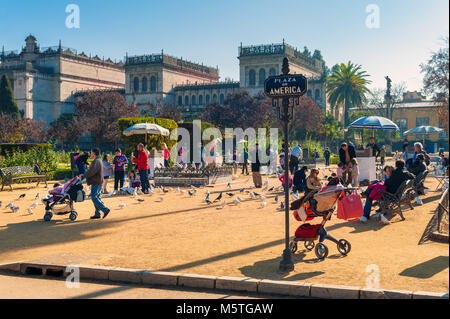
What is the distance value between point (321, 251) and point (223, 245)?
184 cm

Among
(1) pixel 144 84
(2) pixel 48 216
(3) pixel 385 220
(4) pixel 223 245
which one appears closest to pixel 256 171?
(3) pixel 385 220

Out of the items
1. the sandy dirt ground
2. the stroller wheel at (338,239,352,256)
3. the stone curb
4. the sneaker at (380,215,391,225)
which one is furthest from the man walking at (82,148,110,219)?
the sneaker at (380,215,391,225)

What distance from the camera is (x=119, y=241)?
870 cm

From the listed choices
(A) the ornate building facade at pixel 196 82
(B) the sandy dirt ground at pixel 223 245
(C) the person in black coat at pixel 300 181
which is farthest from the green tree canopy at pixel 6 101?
(C) the person in black coat at pixel 300 181

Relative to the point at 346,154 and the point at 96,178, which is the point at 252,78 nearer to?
the point at 346,154

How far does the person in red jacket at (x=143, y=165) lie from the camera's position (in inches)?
626

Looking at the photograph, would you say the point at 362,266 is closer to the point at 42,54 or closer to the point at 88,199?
the point at 88,199

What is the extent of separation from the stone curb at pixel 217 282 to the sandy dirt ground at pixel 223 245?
0.28 m

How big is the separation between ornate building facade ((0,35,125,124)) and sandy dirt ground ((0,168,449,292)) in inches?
3016

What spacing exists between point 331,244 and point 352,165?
8071 mm

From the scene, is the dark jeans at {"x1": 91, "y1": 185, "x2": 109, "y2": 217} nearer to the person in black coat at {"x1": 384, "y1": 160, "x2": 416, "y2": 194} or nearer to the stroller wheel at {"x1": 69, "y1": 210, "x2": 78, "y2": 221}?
the stroller wheel at {"x1": 69, "y1": 210, "x2": 78, "y2": 221}

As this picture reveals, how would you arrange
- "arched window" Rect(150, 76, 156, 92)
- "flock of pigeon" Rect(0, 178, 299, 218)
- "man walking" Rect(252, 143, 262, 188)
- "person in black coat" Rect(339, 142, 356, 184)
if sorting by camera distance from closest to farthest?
1. "flock of pigeon" Rect(0, 178, 299, 218)
2. "person in black coat" Rect(339, 142, 356, 184)
3. "man walking" Rect(252, 143, 262, 188)
4. "arched window" Rect(150, 76, 156, 92)

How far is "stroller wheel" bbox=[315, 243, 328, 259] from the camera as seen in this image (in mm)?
7129

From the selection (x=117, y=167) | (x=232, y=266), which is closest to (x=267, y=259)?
(x=232, y=266)
